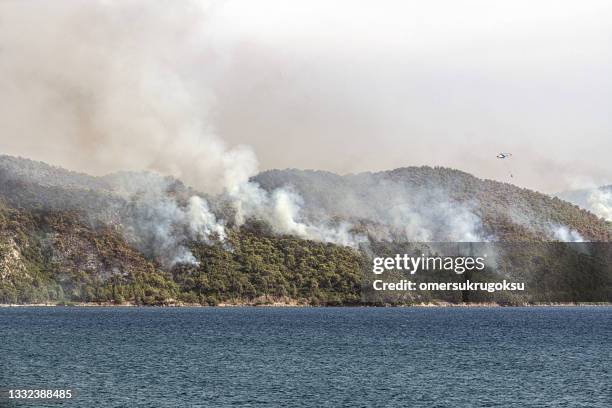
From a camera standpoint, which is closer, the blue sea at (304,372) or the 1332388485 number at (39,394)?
the 1332388485 number at (39,394)

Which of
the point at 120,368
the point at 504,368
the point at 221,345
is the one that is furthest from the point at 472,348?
the point at 120,368

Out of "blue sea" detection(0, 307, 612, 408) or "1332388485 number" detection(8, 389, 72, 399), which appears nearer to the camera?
"1332388485 number" detection(8, 389, 72, 399)

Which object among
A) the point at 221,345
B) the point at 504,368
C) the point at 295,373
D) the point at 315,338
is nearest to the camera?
the point at 295,373

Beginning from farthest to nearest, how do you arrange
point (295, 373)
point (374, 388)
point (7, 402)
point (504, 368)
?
1. point (504, 368)
2. point (295, 373)
3. point (374, 388)
4. point (7, 402)

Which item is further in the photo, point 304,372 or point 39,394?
point 304,372

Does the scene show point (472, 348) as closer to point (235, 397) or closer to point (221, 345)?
point (221, 345)

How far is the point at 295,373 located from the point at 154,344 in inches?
2176

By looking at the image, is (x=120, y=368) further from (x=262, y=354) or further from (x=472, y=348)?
(x=472, y=348)

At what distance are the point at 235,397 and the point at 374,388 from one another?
19134mm

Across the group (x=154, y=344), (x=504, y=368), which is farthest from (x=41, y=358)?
(x=504, y=368)

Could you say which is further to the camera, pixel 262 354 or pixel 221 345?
pixel 221 345

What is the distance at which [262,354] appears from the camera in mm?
158750

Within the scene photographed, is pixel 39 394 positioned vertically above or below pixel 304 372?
below

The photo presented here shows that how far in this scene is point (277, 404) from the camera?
342 ft
